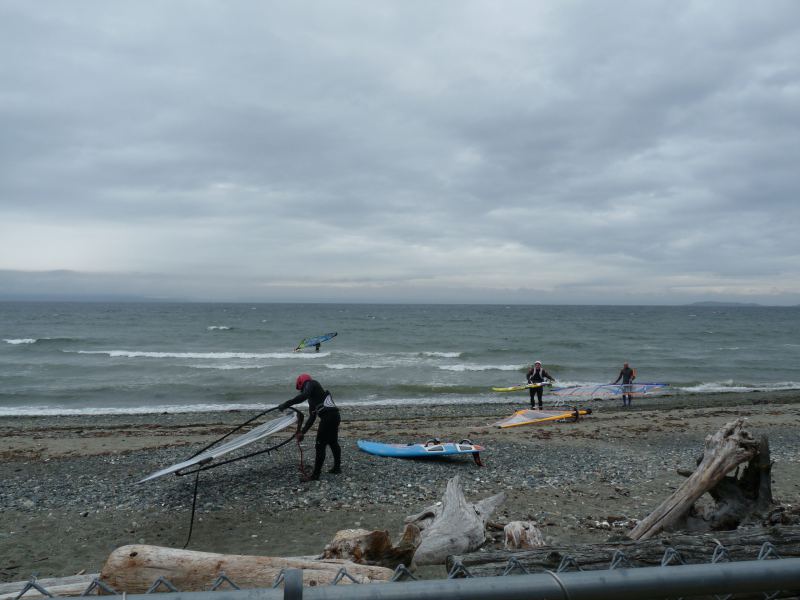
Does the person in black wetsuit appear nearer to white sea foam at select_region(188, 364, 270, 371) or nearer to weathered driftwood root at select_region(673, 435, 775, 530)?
weathered driftwood root at select_region(673, 435, 775, 530)

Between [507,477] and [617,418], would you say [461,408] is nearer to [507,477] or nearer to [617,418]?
[617,418]

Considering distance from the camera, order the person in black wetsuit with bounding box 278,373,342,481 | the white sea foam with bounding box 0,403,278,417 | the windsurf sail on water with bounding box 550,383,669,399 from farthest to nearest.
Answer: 1. the windsurf sail on water with bounding box 550,383,669,399
2. the white sea foam with bounding box 0,403,278,417
3. the person in black wetsuit with bounding box 278,373,342,481

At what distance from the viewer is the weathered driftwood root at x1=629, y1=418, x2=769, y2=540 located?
574cm

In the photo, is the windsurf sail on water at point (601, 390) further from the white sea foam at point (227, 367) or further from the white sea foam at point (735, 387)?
the white sea foam at point (227, 367)

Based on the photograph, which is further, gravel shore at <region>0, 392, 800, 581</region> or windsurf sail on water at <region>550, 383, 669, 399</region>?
windsurf sail on water at <region>550, 383, 669, 399</region>

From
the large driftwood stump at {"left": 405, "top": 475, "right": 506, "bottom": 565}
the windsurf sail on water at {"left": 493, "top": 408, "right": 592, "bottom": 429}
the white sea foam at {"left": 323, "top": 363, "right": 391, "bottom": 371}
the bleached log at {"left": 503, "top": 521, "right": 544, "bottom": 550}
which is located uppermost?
the bleached log at {"left": 503, "top": 521, "right": 544, "bottom": 550}

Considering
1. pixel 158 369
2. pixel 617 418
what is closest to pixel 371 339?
pixel 158 369

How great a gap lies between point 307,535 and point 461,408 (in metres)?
16.1

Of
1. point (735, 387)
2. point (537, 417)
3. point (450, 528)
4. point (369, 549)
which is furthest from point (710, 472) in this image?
point (735, 387)

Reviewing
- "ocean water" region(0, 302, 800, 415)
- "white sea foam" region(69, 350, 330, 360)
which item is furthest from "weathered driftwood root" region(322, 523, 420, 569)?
"white sea foam" region(69, 350, 330, 360)

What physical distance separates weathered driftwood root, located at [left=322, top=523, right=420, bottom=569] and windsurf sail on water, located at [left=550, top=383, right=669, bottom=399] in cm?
1996

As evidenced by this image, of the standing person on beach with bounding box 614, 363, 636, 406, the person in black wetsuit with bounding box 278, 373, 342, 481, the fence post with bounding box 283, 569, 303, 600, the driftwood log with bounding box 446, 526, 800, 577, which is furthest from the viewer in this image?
the standing person on beach with bounding box 614, 363, 636, 406

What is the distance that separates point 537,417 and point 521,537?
1239 centimetres

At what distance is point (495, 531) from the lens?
7035mm
